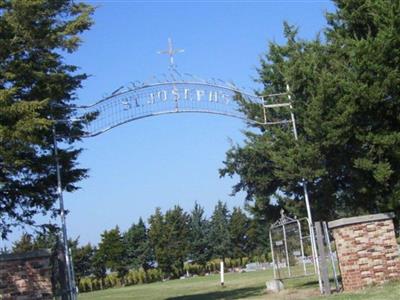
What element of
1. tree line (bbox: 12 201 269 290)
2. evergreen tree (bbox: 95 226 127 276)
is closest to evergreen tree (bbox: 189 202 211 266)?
tree line (bbox: 12 201 269 290)

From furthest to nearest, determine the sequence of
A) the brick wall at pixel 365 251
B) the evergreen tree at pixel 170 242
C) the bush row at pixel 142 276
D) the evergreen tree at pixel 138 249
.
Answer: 1. the evergreen tree at pixel 138 249
2. the evergreen tree at pixel 170 242
3. the bush row at pixel 142 276
4. the brick wall at pixel 365 251

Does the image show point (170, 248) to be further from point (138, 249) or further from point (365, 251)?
point (365, 251)

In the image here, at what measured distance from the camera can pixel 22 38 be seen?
1622 cm

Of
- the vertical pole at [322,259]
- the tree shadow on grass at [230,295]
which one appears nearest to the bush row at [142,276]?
the tree shadow on grass at [230,295]

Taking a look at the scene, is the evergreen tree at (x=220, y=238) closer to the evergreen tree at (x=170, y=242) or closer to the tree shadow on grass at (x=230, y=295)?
the evergreen tree at (x=170, y=242)

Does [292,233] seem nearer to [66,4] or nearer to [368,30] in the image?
[368,30]

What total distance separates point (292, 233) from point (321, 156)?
3143 millimetres

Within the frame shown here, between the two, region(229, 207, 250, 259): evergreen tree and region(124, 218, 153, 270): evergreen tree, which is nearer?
region(124, 218, 153, 270): evergreen tree

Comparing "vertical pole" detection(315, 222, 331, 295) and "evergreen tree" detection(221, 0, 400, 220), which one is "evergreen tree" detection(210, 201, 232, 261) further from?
"vertical pole" detection(315, 222, 331, 295)

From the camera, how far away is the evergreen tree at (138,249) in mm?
60250

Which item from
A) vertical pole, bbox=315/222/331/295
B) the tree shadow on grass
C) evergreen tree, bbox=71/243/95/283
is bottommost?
the tree shadow on grass

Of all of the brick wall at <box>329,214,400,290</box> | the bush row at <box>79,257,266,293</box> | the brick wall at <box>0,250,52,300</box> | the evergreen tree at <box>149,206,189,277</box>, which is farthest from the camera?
the evergreen tree at <box>149,206,189,277</box>

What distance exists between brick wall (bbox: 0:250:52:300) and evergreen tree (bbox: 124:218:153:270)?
46.1 meters

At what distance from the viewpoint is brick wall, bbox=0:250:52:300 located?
14.3 m
